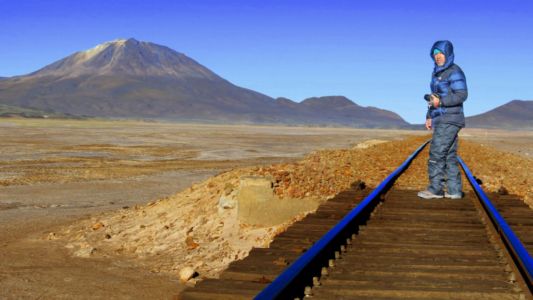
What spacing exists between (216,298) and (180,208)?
6680mm

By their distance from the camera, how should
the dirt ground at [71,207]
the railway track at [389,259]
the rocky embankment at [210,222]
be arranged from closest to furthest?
the railway track at [389,259] → the dirt ground at [71,207] → the rocky embankment at [210,222]

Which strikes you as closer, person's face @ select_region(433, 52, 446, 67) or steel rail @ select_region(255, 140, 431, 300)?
steel rail @ select_region(255, 140, 431, 300)

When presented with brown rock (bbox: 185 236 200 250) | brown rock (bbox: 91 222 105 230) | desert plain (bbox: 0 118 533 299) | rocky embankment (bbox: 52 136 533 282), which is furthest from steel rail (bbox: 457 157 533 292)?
brown rock (bbox: 91 222 105 230)

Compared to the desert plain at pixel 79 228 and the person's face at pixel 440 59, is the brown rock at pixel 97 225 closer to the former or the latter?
the desert plain at pixel 79 228

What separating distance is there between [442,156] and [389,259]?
12.3ft

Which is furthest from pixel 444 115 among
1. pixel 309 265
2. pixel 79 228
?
pixel 79 228

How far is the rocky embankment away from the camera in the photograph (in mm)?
8836

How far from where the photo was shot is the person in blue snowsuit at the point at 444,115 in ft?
27.7

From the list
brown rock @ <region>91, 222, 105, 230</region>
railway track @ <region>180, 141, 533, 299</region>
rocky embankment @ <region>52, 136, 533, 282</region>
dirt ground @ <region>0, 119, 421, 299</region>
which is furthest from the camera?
brown rock @ <region>91, 222, 105, 230</region>

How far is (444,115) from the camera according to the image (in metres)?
8.64

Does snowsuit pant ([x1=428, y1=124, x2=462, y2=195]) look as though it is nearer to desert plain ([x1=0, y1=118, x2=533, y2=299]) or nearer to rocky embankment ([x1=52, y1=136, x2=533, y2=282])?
rocky embankment ([x1=52, y1=136, x2=533, y2=282])

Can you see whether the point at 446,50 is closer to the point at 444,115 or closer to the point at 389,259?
the point at 444,115

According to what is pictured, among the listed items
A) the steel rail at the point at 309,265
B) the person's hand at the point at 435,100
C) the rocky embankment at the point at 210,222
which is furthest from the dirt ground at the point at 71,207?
the person's hand at the point at 435,100

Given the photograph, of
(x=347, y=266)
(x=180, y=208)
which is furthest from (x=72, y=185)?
(x=347, y=266)
